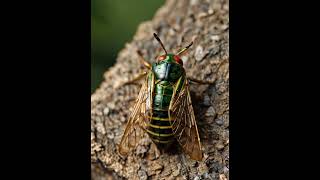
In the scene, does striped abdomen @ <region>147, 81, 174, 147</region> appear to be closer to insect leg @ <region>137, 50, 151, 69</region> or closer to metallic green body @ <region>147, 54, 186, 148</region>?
metallic green body @ <region>147, 54, 186, 148</region>

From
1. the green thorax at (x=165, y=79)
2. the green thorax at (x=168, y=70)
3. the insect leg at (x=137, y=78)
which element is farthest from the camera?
the insect leg at (x=137, y=78)

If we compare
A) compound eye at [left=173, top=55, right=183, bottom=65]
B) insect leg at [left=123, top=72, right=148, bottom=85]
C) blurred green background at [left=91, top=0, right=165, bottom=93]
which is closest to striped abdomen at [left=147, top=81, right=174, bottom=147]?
compound eye at [left=173, top=55, right=183, bottom=65]

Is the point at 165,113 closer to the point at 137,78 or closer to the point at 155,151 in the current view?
the point at 155,151

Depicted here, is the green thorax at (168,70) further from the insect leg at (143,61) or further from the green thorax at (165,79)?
the insect leg at (143,61)

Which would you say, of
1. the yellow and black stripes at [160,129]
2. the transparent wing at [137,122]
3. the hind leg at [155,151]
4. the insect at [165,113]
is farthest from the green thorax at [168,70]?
the hind leg at [155,151]
